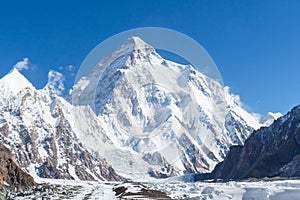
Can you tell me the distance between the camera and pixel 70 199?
88.6 meters

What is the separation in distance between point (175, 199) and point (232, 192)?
8.95 metres

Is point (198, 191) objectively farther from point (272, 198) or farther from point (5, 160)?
point (5, 160)

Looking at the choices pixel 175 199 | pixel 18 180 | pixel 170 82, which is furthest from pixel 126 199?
pixel 18 180

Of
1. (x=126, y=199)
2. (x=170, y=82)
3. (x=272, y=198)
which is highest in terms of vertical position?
(x=170, y=82)

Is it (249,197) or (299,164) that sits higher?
(299,164)

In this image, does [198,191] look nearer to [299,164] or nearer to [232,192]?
[232,192]

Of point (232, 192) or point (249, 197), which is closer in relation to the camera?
point (249, 197)

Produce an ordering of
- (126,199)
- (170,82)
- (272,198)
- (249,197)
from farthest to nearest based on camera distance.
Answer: (170,82) → (126,199) → (249,197) → (272,198)

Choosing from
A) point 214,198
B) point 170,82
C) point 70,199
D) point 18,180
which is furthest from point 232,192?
point 18,180

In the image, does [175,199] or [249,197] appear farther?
[175,199]

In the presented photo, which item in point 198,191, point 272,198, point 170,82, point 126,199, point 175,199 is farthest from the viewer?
Result: point 170,82

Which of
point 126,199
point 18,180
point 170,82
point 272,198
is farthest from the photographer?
point 18,180

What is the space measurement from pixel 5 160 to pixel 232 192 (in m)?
137

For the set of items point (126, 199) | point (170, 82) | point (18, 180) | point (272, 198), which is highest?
point (170, 82)
